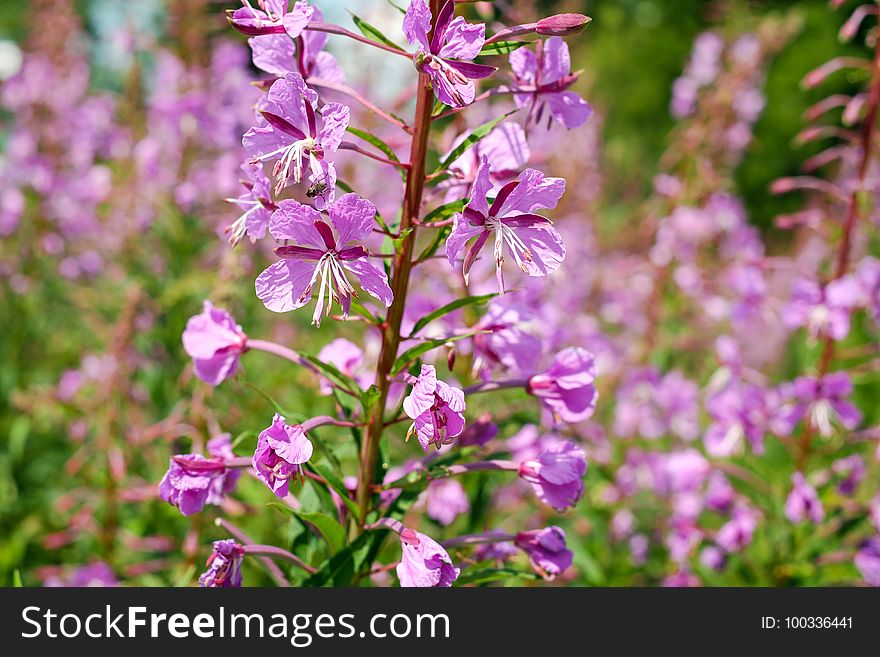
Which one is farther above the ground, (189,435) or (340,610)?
(189,435)

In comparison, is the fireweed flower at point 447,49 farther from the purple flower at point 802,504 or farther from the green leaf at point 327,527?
the purple flower at point 802,504

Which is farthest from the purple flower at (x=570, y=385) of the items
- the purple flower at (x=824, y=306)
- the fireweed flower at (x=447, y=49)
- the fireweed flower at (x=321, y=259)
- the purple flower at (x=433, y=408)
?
the purple flower at (x=824, y=306)

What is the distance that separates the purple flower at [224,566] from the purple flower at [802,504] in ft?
6.33

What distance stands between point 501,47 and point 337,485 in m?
0.89

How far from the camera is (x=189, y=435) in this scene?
2.55 metres

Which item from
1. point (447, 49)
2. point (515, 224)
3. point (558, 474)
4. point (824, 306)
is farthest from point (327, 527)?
point (824, 306)

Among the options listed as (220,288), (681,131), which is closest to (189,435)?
(220,288)

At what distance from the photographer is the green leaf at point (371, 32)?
1399 mm

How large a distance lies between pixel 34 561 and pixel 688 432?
3229 mm

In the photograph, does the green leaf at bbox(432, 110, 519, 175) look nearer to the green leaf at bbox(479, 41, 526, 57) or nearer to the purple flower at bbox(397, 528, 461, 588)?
the green leaf at bbox(479, 41, 526, 57)

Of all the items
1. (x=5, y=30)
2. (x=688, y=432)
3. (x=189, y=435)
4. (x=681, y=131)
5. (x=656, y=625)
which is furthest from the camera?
(x=5, y=30)

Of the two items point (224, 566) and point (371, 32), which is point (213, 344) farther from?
point (371, 32)

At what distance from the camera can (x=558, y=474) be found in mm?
1457

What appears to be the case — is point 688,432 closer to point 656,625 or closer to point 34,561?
point 656,625
